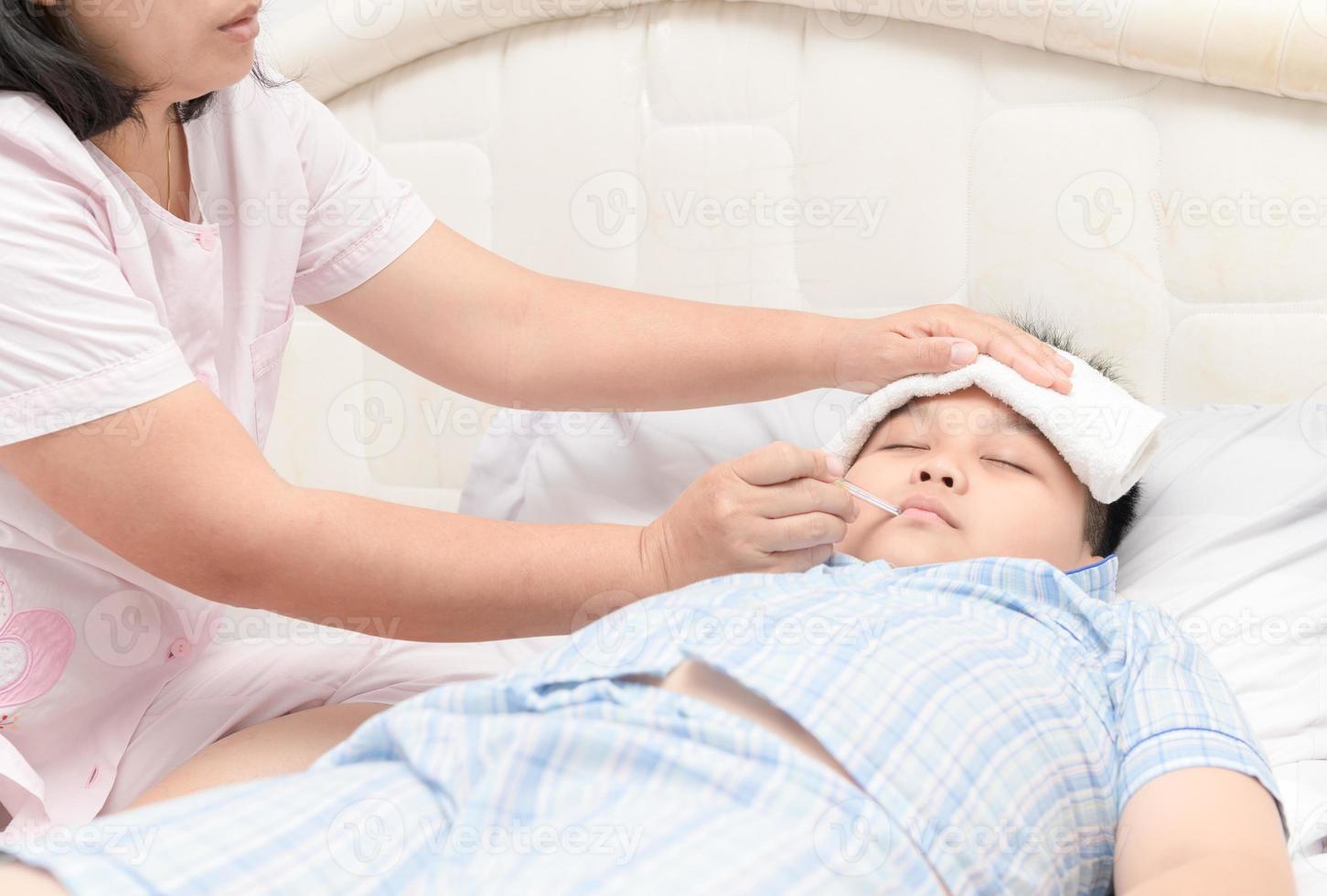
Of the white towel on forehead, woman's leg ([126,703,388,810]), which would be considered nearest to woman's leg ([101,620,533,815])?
woman's leg ([126,703,388,810])

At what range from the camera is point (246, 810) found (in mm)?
770

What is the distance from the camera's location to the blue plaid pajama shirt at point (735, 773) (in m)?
0.74

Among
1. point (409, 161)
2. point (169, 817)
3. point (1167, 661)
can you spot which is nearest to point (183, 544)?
point (169, 817)

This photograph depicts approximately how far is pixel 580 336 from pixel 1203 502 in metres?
0.68

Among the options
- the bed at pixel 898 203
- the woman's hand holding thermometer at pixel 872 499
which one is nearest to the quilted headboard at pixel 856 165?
the bed at pixel 898 203

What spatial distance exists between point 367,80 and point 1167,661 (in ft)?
4.72

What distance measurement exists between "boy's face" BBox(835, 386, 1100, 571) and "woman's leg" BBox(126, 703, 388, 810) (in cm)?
50

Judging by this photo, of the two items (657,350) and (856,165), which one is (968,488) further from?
(856,165)

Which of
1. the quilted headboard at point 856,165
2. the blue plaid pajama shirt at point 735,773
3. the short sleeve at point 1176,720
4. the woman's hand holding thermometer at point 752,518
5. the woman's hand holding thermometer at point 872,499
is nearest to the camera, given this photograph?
the blue plaid pajama shirt at point 735,773

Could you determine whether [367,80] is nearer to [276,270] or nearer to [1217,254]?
[276,270]

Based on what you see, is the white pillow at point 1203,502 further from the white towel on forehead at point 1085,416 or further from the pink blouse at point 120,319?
the pink blouse at point 120,319

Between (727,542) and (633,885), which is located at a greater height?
(727,542)

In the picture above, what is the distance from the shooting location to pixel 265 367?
4.17 ft

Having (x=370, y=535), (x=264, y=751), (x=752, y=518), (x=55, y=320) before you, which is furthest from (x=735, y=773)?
(x=55, y=320)
